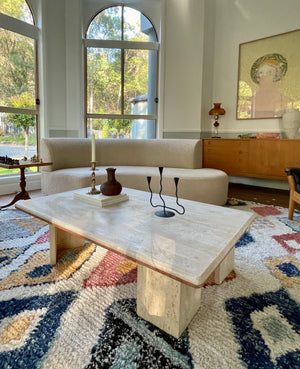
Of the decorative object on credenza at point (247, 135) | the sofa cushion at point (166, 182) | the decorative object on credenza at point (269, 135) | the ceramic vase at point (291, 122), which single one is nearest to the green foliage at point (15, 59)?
the sofa cushion at point (166, 182)

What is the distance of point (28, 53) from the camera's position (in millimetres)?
4004

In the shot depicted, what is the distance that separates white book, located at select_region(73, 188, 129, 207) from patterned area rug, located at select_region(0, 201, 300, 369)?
382mm

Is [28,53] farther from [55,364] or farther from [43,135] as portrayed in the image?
[55,364]

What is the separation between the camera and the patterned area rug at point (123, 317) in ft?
3.15

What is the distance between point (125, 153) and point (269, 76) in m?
2.61

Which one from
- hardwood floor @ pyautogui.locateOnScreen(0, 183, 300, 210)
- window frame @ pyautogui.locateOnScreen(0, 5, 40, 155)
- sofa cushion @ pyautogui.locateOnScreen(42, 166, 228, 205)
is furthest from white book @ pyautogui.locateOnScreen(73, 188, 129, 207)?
window frame @ pyautogui.locateOnScreen(0, 5, 40, 155)

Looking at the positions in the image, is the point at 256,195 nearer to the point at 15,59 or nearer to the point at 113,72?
the point at 113,72

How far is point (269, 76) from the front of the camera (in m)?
4.09

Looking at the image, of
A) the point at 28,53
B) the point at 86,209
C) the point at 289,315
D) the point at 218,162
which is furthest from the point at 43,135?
the point at 289,315

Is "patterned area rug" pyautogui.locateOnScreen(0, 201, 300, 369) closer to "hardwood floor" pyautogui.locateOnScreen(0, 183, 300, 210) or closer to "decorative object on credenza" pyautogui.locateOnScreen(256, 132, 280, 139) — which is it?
"hardwood floor" pyautogui.locateOnScreen(0, 183, 300, 210)

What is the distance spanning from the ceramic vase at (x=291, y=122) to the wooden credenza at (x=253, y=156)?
0.28 m

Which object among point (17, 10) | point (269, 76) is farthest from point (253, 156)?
point (17, 10)

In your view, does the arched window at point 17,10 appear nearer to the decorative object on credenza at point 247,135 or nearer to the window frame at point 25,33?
the window frame at point 25,33

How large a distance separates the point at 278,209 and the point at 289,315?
2041 millimetres
